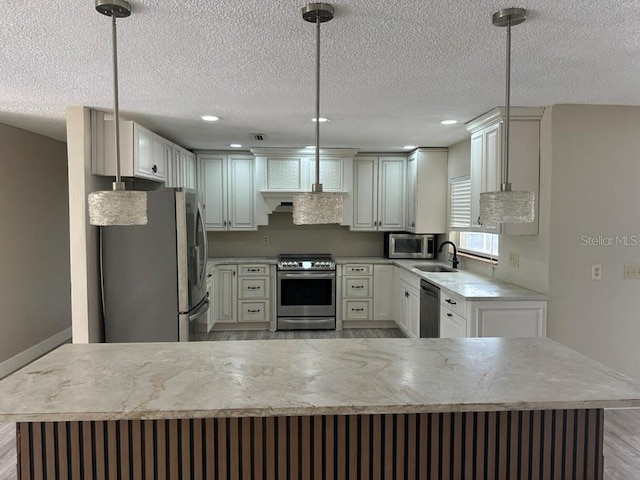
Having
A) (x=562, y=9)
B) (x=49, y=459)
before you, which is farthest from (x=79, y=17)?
(x=562, y=9)

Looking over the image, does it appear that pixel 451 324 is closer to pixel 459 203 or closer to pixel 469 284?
pixel 469 284

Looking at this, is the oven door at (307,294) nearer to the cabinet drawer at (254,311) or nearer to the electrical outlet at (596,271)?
the cabinet drawer at (254,311)

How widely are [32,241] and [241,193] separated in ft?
7.41

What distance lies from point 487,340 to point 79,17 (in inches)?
88.8

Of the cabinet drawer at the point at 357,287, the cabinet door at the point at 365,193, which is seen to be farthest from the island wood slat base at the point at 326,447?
the cabinet door at the point at 365,193

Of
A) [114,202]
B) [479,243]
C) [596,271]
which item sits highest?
[114,202]

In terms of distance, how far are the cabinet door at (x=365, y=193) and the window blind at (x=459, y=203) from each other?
37.6 inches

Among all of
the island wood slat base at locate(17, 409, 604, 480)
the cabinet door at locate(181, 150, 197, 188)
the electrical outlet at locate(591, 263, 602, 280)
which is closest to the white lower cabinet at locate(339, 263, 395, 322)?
the cabinet door at locate(181, 150, 197, 188)

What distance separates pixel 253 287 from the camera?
5203 millimetres

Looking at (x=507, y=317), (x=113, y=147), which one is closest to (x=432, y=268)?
(x=507, y=317)

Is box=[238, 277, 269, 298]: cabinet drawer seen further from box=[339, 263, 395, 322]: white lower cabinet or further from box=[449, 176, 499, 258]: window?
box=[449, 176, 499, 258]: window

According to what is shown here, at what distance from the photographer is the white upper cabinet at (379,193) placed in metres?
5.46

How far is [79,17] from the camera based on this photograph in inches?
67.5

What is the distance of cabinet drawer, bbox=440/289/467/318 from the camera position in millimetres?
3178
